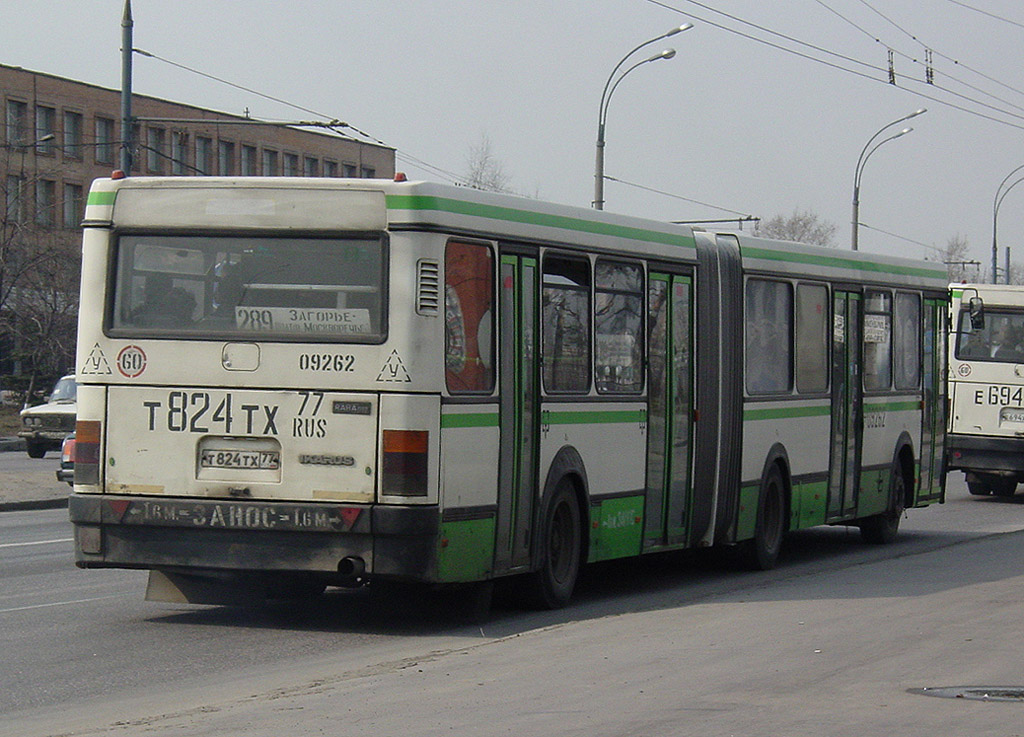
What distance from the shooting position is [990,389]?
2686 centimetres

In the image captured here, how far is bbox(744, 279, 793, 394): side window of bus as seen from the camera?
51.5 ft

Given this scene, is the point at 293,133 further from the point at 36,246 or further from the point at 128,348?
the point at 128,348

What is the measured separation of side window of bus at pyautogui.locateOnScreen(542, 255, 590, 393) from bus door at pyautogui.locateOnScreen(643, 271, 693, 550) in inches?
45.8

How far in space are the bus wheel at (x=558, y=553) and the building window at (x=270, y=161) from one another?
66852 mm

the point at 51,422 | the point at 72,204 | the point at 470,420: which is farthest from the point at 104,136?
the point at 470,420

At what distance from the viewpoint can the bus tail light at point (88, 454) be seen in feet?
36.9

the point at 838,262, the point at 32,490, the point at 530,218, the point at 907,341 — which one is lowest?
the point at 32,490

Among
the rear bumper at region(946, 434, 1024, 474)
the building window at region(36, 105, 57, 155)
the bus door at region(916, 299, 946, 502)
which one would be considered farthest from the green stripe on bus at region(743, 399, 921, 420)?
the building window at region(36, 105, 57, 155)

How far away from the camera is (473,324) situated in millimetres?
11328

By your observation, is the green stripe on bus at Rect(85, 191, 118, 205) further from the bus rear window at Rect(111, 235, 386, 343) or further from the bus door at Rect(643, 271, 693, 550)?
the bus door at Rect(643, 271, 693, 550)

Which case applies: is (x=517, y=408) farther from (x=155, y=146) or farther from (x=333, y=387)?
(x=155, y=146)

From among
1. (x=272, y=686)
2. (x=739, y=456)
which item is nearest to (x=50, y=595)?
(x=272, y=686)

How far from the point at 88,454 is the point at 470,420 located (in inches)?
96.5

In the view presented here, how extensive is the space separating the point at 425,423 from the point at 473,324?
33.7 inches
